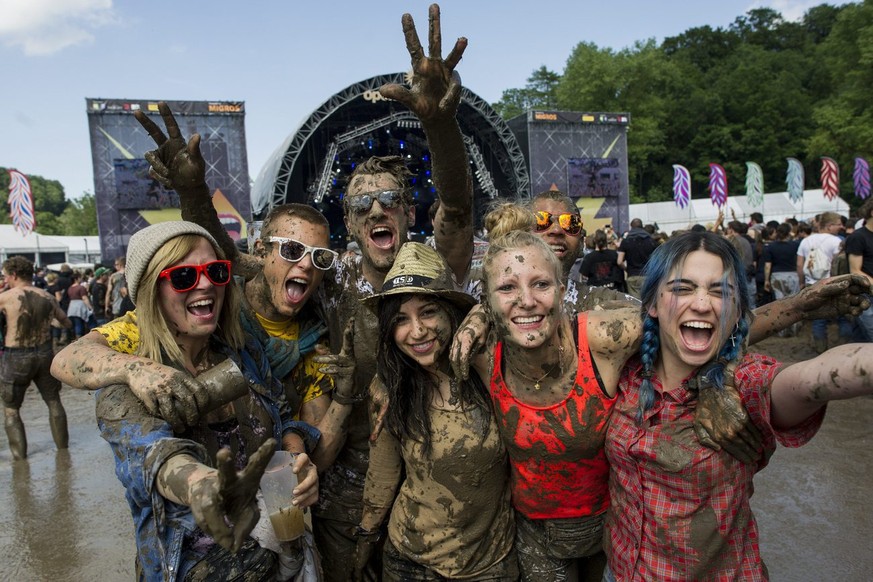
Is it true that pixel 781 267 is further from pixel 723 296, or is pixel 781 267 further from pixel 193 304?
pixel 193 304

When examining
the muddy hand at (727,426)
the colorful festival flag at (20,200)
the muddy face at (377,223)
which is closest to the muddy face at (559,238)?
the muddy face at (377,223)

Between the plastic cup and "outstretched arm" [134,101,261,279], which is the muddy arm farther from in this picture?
"outstretched arm" [134,101,261,279]

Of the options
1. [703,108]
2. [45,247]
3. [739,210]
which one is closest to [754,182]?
[739,210]

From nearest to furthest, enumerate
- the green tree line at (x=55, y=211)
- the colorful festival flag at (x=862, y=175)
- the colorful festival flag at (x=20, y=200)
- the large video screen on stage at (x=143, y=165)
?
1. the large video screen on stage at (x=143, y=165)
2. the colorful festival flag at (x=20, y=200)
3. the colorful festival flag at (x=862, y=175)
4. the green tree line at (x=55, y=211)

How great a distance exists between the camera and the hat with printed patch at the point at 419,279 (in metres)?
2.30

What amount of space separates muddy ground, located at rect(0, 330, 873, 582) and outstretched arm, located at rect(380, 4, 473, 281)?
111 inches

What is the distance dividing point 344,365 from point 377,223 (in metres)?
0.78

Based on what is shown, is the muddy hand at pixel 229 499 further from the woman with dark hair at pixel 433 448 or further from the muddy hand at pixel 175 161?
the muddy hand at pixel 175 161

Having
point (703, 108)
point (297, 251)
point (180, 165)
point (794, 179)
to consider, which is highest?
point (703, 108)

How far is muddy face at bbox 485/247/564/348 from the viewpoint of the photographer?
2.07 m

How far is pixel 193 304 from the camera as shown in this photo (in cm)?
204

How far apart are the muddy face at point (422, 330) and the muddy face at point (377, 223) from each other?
0.56 meters

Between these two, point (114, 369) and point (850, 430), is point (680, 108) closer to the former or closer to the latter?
point (850, 430)

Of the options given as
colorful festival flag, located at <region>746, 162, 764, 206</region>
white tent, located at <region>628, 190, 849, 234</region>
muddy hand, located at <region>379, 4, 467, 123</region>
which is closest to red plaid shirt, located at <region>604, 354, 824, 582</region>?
muddy hand, located at <region>379, 4, 467, 123</region>
